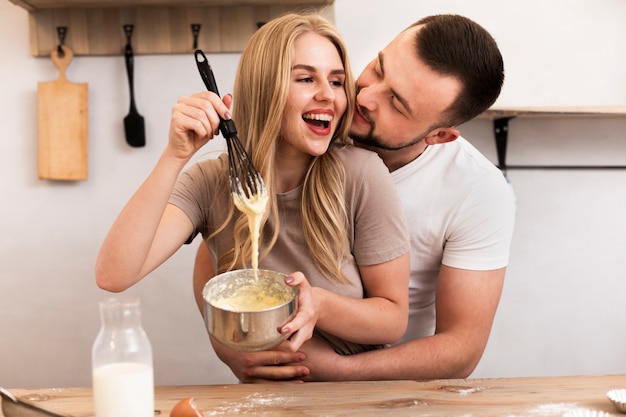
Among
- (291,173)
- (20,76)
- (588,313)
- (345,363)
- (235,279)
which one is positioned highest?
(20,76)

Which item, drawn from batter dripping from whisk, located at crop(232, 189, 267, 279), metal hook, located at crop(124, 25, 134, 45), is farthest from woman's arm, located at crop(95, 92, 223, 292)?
metal hook, located at crop(124, 25, 134, 45)

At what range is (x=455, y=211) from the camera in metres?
1.78

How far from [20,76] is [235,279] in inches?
69.7

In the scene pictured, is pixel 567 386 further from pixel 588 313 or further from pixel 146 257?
pixel 588 313

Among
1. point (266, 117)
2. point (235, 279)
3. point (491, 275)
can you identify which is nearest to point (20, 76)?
point (266, 117)

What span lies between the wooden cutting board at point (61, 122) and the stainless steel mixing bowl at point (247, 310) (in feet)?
5.09

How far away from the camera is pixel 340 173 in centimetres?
154

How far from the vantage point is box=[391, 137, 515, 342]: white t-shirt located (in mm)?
1772

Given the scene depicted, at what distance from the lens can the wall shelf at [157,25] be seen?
2439 millimetres

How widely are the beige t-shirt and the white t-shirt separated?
247mm

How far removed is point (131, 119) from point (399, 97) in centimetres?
127

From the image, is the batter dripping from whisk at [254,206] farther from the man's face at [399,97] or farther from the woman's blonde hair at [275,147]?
the man's face at [399,97]

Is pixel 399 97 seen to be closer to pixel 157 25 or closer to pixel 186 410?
pixel 186 410

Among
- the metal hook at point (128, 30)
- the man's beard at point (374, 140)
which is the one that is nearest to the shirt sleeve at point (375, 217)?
the man's beard at point (374, 140)
